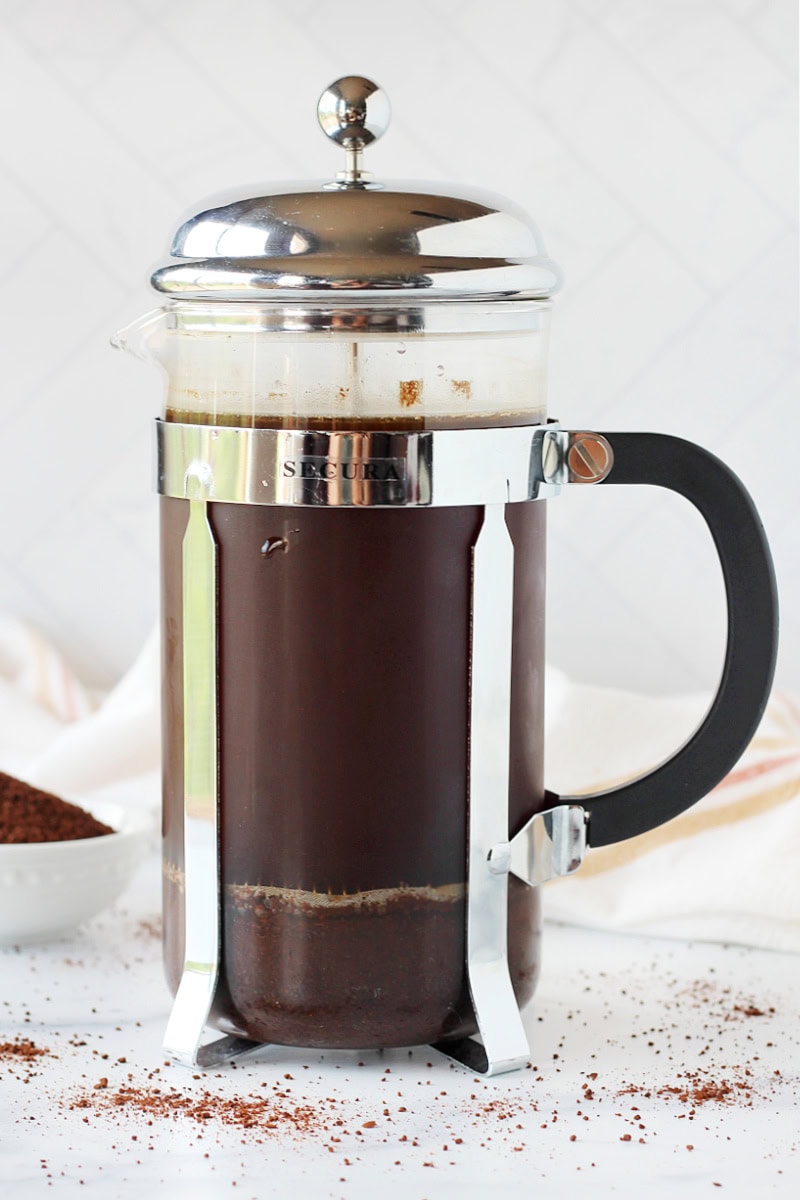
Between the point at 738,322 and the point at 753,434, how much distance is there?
Result: 10 centimetres

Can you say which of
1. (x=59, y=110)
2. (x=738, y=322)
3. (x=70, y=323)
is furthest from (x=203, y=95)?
(x=738, y=322)

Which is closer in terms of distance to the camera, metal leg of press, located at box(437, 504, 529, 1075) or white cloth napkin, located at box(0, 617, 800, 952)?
metal leg of press, located at box(437, 504, 529, 1075)

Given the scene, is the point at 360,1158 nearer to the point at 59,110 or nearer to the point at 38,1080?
the point at 38,1080

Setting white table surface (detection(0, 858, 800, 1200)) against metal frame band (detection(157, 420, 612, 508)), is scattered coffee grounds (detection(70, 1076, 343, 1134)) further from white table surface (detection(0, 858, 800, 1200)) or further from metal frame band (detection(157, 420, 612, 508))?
metal frame band (detection(157, 420, 612, 508))

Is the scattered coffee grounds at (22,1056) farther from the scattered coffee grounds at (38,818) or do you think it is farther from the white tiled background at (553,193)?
the white tiled background at (553,193)

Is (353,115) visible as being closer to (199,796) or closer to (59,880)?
(199,796)

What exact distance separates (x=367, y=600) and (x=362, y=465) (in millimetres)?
65

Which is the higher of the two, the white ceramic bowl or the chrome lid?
the chrome lid

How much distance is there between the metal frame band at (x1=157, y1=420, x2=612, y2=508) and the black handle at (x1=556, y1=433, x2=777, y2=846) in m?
0.03

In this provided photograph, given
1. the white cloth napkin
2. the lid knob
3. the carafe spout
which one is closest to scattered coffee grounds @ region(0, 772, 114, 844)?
the white cloth napkin

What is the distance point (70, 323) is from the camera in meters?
1.51

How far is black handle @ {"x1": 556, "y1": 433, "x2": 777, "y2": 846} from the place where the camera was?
0.80 meters

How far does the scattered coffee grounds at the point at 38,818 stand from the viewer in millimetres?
1005

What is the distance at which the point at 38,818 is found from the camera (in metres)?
1.02
